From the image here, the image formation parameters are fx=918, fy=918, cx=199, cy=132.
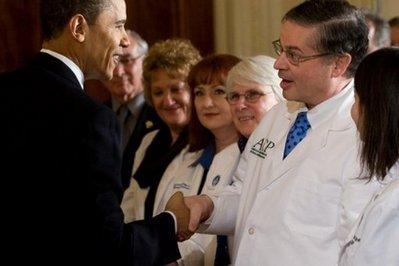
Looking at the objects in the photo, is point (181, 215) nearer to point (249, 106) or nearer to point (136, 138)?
point (249, 106)

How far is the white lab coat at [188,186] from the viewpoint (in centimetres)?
309

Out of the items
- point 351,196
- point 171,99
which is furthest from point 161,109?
point 351,196

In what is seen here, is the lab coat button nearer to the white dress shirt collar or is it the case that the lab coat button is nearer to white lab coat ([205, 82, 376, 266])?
white lab coat ([205, 82, 376, 266])

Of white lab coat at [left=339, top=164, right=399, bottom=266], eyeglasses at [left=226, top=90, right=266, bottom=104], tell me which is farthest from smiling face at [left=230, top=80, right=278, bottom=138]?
white lab coat at [left=339, top=164, right=399, bottom=266]

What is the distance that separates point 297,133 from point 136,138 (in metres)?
1.57

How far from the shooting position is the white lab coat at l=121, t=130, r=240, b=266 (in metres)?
3.09

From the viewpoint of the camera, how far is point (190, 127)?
11.3 ft

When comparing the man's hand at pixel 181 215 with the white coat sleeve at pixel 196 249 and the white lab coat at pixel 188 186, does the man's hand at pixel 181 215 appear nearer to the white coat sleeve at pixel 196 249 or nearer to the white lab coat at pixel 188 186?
the white lab coat at pixel 188 186

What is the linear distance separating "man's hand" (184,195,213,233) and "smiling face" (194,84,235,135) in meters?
0.52

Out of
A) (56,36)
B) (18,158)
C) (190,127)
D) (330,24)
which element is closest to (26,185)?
(18,158)

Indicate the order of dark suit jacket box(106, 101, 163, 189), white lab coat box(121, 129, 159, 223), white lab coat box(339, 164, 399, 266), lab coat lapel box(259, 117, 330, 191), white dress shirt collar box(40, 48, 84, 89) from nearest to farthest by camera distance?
white lab coat box(339, 164, 399, 266), white dress shirt collar box(40, 48, 84, 89), lab coat lapel box(259, 117, 330, 191), white lab coat box(121, 129, 159, 223), dark suit jacket box(106, 101, 163, 189)

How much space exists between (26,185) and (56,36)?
16.2 inches

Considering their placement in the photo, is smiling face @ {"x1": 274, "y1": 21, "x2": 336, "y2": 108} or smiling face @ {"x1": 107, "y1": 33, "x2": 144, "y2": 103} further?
smiling face @ {"x1": 107, "y1": 33, "x2": 144, "y2": 103}

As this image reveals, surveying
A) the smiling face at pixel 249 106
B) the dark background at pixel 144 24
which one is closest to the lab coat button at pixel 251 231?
the smiling face at pixel 249 106
